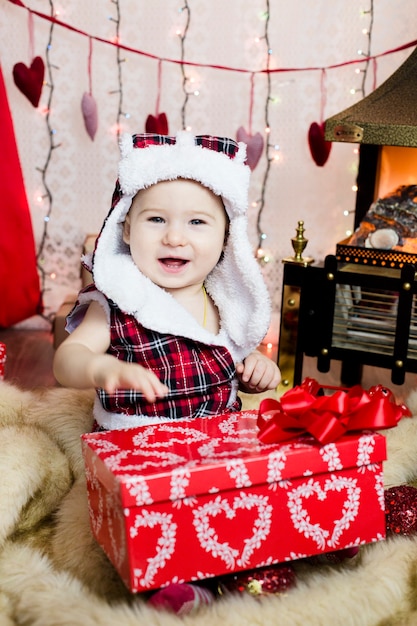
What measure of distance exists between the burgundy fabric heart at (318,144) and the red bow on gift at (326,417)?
161 cm

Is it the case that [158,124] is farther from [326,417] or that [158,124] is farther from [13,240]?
[326,417]

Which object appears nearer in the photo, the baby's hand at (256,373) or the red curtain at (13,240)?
the baby's hand at (256,373)

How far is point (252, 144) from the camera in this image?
99.0 inches

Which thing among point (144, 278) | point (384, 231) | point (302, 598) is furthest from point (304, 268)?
point (302, 598)

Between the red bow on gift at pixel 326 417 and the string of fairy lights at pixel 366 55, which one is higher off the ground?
the string of fairy lights at pixel 366 55

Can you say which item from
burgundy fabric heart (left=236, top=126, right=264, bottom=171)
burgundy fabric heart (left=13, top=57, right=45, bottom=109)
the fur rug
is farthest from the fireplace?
burgundy fabric heart (left=13, top=57, right=45, bottom=109)

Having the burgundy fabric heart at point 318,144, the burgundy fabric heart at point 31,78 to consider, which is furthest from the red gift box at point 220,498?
Answer: the burgundy fabric heart at point 31,78

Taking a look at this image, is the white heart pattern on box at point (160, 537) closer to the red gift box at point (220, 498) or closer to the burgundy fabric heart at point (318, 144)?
the red gift box at point (220, 498)

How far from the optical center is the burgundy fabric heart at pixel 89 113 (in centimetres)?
250

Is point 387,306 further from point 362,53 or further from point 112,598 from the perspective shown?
point 112,598

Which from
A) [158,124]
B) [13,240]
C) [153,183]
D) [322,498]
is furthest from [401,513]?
[13,240]

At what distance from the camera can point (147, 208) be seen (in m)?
1.24

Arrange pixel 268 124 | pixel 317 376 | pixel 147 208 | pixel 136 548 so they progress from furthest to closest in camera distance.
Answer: pixel 268 124 → pixel 317 376 → pixel 147 208 → pixel 136 548

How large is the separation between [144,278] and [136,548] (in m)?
0.50
